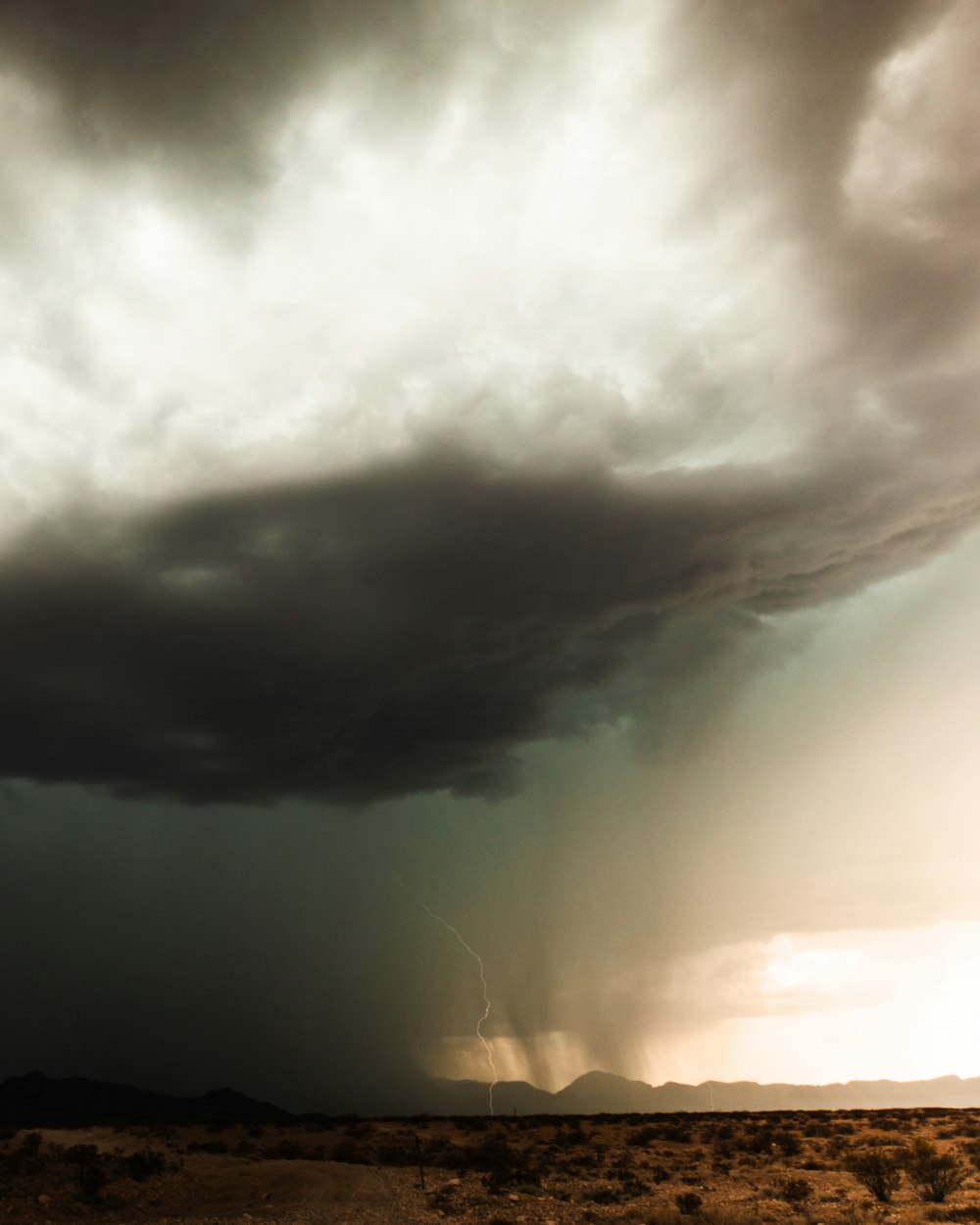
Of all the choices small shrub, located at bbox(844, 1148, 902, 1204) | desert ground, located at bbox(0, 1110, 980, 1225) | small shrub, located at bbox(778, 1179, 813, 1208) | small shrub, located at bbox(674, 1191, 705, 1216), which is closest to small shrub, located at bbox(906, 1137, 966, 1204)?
desert ground, located at bbox(0, 1110, 980, 1225)

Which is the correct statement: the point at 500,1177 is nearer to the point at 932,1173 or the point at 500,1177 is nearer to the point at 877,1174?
the point at 877,1174

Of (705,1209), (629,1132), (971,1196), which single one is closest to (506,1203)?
(705,1209)

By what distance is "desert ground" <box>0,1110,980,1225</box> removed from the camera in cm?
3384

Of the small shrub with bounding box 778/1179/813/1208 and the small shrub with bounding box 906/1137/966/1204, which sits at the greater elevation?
→ the small shrub with bounding box 906/1137/966/1204

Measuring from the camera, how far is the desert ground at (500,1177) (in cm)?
3384

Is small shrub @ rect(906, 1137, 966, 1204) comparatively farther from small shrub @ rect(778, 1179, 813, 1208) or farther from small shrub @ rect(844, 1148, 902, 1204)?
small shrub @ rect(778, 1179, 813, 1208)

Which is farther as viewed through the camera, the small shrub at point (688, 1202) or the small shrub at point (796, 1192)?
the small shrub at point (796, 1192)

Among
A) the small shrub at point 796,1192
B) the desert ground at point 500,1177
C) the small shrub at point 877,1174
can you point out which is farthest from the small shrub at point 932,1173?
the small shrub at point 796,1192

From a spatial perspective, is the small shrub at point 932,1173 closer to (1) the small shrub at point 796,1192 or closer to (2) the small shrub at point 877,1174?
(2) the small shrub at point 877,1174

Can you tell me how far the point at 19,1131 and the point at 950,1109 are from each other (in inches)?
3057

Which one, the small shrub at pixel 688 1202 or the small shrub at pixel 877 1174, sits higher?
the small shrub at pixel 877 1174

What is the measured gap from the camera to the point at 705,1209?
34.6 metres

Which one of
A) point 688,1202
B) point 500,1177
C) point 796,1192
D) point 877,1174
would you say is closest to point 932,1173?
point 877,1174

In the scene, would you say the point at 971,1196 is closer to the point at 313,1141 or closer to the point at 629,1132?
the point at 629,1132
